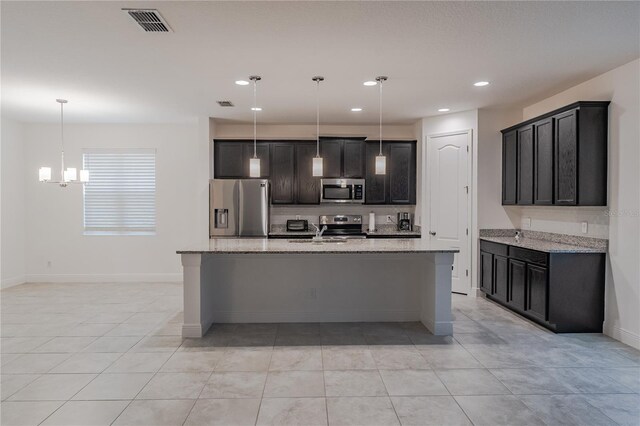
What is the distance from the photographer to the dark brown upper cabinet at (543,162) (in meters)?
4.56

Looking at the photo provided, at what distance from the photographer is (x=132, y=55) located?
3637 mm

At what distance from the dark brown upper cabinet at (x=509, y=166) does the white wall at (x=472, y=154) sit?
0.38 meters

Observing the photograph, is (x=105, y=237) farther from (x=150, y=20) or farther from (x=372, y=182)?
(x=150, y=20)

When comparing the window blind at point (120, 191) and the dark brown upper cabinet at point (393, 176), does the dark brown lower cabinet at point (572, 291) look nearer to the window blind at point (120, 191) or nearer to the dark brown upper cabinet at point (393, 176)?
the dark brown upper cabinet at point (393, 176)

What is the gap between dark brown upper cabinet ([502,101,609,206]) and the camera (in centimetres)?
408

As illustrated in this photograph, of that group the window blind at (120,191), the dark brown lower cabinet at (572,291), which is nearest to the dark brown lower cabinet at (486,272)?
the dark brown lower cabinet at (572,291)

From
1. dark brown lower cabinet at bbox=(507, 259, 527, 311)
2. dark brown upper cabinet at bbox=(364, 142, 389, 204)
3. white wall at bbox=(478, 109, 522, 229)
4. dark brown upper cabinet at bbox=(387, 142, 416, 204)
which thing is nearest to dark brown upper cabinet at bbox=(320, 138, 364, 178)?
dark brown upper cabinet at bbox=(364, 142, 389, 204)

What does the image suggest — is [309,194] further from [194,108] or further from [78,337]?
[78,337]

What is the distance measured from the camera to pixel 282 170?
6.57 m

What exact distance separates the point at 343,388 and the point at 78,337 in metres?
2.89

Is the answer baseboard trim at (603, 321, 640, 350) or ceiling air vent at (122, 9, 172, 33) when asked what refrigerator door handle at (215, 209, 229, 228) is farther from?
baseboard trim at (603, 321, 640, 350)

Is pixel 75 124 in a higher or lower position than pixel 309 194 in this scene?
higher

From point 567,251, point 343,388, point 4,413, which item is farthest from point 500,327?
point 4,413

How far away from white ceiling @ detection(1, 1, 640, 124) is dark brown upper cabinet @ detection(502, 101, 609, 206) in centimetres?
43
